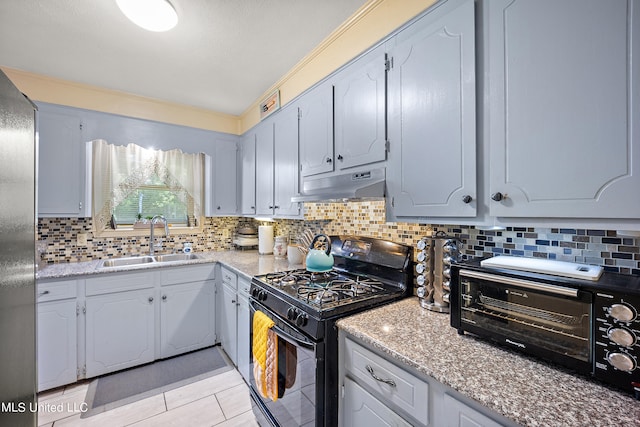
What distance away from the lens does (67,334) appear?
2.15 m

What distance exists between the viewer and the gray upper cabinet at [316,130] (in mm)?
1854

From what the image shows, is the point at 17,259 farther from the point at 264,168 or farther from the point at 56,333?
the point at 264,168

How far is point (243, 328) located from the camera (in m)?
2.20

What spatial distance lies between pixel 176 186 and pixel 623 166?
3.45 meters

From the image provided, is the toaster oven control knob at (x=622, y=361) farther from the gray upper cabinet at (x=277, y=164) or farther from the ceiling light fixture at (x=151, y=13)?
the ceiling light fixture at (x=151, y=13)

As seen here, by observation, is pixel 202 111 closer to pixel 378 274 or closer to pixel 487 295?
pixel 378 274

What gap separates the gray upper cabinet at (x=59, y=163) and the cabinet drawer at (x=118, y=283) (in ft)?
2.24

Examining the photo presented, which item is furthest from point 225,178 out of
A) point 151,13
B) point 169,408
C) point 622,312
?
point 622,312

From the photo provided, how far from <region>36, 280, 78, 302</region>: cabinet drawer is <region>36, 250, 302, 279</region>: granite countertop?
0.06 meters

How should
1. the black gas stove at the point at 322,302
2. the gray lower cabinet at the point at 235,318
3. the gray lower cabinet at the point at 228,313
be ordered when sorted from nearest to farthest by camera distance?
the black gas stove at the point at 322,302
the gray lower cabinet at the point at 235,318
the gray lower cabinet at the point at 228,313

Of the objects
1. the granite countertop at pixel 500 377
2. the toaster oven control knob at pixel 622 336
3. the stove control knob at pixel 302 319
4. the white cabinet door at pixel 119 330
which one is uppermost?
the toaster oven control knob at pixel 622 336

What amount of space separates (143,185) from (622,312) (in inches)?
142

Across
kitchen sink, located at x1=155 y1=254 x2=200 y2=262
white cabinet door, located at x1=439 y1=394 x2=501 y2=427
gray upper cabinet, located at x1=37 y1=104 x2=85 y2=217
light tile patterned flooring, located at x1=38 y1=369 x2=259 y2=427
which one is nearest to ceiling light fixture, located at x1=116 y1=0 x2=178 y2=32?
gray upper cabinet, located at x1=37 y1=104 x2=85 y2=217

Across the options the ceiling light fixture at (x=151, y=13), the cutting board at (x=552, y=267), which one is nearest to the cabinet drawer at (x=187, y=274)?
the ceiling light fixture at (x=151, y=13)
